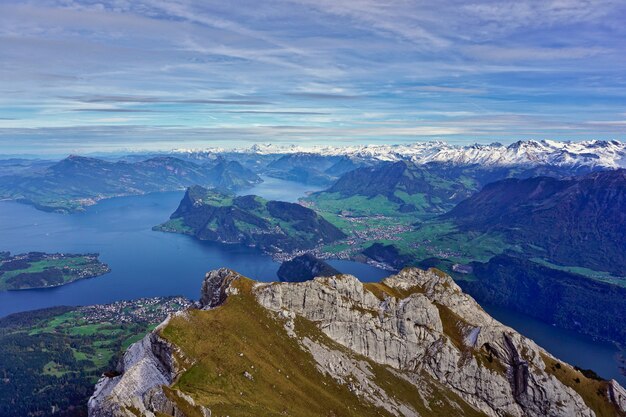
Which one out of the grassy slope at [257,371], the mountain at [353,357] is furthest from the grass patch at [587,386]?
the grassy slope at [257,371]

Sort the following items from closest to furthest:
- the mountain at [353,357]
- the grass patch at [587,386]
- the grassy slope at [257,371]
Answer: the grassy slope at [257,371] < the mountain at [353,357] < the grass patch at [587,386]

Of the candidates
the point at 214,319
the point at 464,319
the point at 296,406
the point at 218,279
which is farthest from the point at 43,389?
the point at 464,319

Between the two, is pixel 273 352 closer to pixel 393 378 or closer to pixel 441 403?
pixel 393 378

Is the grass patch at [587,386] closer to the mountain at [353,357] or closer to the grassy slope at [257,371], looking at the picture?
the mountain at [353,357]

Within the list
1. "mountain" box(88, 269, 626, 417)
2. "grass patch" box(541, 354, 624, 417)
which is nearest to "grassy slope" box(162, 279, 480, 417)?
"mountain" box(88, 269, 626, 417)

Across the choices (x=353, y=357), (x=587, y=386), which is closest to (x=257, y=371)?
(x=353, y=357)

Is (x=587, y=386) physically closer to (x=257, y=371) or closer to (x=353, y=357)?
(x=353, y=357)
